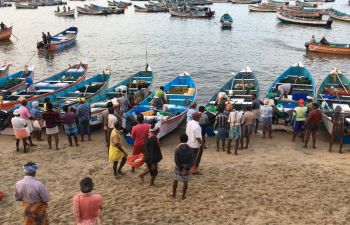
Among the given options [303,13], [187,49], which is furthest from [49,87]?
[303,13]

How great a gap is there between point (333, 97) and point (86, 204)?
45.7 ft

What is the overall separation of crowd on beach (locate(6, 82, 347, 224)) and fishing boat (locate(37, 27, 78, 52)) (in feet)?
84.5

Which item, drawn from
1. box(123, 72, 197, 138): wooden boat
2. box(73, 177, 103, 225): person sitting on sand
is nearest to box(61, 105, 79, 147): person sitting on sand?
box(123, 72, 197, 138): wooden boat

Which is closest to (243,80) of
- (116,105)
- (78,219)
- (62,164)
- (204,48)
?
(116,105)

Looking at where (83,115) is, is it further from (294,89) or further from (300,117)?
(294,89)

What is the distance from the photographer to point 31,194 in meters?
6.61

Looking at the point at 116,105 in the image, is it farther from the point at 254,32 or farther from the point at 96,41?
the point at 254,32

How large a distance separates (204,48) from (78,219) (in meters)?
35.9

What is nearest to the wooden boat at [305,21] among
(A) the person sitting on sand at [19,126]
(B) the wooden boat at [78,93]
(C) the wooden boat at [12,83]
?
(B) the wooden boat at [78,93]

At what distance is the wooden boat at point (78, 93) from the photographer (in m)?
16.9

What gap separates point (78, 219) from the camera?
20.9 feet

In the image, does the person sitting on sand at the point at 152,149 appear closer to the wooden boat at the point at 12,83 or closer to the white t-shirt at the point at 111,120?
the white t-shirt at the point at 111,120

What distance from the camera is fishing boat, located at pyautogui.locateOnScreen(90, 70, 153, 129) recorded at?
15328 millimetres

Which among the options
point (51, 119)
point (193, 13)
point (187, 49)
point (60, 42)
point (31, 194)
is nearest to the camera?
point (31, 194)
